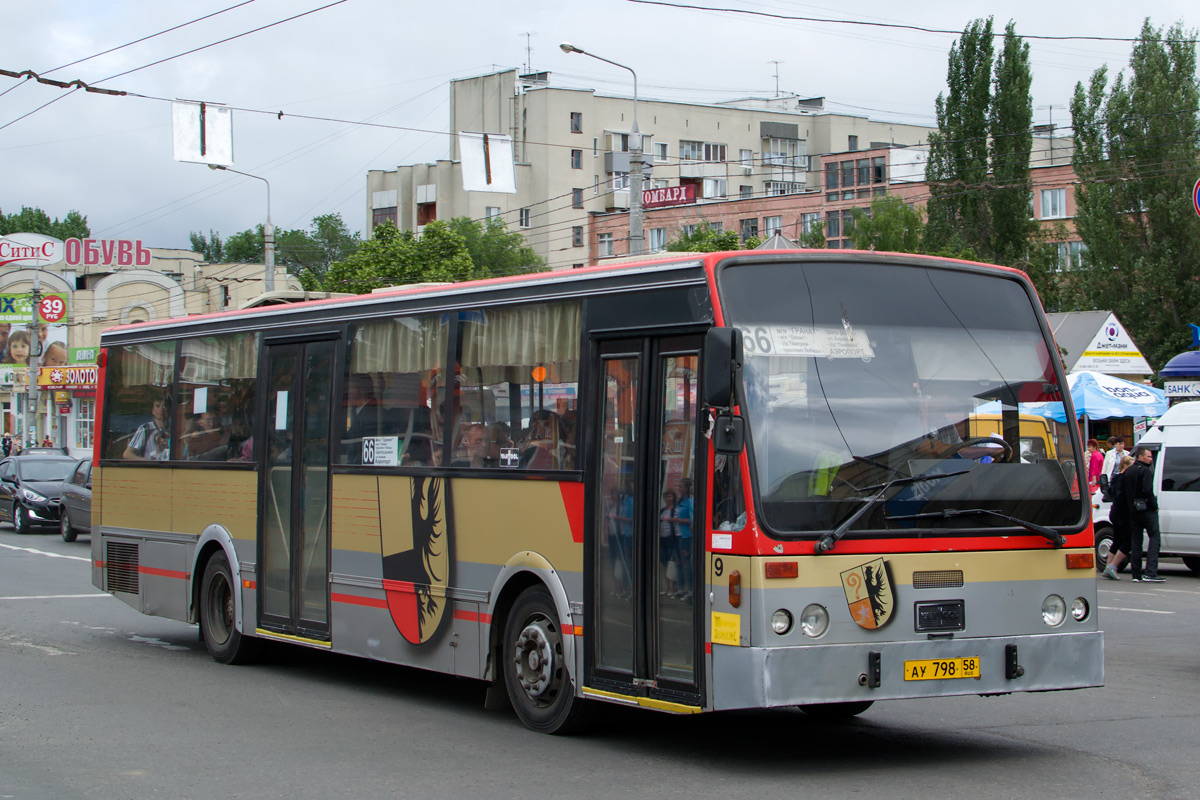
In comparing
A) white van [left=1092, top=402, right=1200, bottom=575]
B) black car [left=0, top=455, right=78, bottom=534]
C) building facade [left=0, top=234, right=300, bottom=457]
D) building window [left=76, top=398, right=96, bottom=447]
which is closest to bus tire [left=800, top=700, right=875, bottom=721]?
white van [left=1092, top=402, right=1200, bottom=575]

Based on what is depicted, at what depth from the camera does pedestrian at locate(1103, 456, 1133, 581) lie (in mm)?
19688

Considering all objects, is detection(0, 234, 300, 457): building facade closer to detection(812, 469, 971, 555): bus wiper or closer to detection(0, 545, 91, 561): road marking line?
detection(0, 545, 91, 561): road marking line

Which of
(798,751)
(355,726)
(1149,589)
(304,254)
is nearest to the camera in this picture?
(798,751)

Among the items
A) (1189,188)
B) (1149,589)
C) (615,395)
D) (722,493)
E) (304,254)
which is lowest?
(1149,589)

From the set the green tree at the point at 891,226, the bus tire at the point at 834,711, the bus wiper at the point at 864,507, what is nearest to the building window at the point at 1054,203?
the green tree at the point at 891,226

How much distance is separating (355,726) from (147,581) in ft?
17.3

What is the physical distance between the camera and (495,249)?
92.2 m

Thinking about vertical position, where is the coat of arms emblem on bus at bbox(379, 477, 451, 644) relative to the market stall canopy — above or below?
below

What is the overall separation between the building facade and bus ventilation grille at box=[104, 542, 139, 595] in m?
54.1

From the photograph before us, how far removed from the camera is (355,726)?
31.0ft

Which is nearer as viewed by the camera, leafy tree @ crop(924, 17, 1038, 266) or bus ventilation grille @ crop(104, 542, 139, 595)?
bus ventilation grille @ crop(104, 542, 139, 595)

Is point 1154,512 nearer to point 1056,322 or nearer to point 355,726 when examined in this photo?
point 355,726

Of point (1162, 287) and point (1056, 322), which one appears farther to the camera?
point (1162, 287)

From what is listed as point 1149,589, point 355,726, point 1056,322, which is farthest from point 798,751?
point 1056,322
